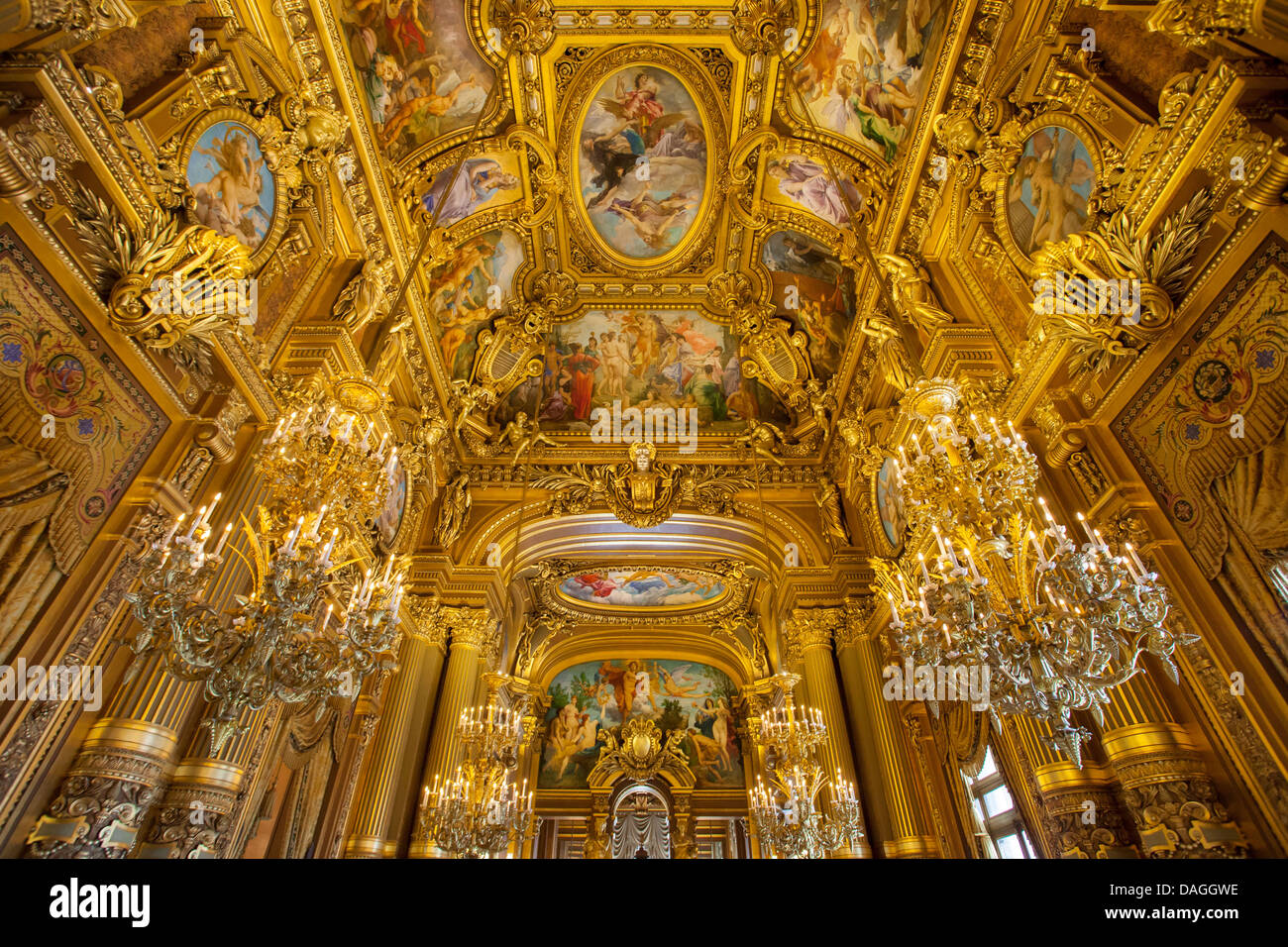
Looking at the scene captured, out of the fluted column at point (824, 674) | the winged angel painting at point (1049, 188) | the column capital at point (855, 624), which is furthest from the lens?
the column capital at point (855, 624)

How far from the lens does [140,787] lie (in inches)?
172

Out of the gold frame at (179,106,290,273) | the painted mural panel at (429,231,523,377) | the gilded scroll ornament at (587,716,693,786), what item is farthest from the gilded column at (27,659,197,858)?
the gilded scroll ornament at (587,716,693,786)

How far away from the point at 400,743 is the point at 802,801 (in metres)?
5.56

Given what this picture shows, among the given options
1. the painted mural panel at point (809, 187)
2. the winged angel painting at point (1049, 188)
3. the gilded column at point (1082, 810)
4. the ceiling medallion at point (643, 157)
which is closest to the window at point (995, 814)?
the gilded column at point (1082, 810)

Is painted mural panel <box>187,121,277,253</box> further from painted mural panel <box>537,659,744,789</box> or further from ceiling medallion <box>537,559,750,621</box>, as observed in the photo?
painted mural panel <box>537,659,744,789</box>

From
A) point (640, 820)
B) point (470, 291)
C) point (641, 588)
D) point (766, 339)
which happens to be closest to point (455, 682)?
point (470, 291)

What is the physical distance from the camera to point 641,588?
16.7 m

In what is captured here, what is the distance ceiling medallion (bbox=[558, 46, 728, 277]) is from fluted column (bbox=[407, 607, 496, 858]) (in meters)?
6.99

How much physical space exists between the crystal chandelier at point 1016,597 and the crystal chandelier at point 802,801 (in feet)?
13.9

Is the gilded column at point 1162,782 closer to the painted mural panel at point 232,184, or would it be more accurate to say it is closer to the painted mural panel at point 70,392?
the painted mural panel at point 70,392

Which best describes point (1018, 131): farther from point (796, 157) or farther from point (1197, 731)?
point (1197, 731)

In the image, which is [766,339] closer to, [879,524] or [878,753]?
[879,524]

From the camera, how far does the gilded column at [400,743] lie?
7.92 metres

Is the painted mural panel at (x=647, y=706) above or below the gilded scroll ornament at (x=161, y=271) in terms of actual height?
above
